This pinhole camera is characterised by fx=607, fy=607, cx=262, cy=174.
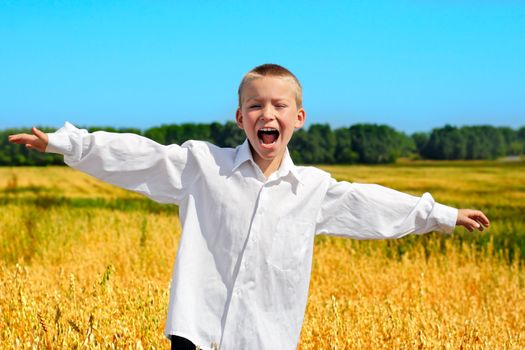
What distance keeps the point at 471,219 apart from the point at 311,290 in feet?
8.51

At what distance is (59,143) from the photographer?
7.76 feet

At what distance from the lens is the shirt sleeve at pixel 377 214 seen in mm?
2719

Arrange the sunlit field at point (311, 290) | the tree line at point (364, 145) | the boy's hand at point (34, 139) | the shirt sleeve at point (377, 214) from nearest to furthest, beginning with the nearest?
Result: 1. the boy's hand at point (34, 139)
2. the shirt sleeve at point (377, 214)
3. the sunlit field at point (311, 290)
4. the tree line at point (364, 145)

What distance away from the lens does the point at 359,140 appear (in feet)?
144

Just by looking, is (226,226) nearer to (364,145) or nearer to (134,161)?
(134,161)

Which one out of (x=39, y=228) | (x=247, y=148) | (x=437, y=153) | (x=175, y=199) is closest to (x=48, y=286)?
(x=175, y=199)

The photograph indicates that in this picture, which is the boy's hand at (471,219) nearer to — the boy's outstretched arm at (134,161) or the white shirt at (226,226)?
the white shirt at (226,226)

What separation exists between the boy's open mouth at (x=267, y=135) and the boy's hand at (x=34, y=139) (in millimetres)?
828

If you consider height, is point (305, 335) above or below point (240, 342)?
below

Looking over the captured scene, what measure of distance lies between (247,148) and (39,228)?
6.14 meters

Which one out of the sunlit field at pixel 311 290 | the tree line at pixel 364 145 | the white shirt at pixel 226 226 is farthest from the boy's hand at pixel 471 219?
the tree line at pixel 364 145

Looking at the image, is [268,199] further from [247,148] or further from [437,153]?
[437,153]

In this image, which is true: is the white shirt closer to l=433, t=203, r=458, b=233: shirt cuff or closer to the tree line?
l=433, t=203, r=458, b=233: shirt cuff

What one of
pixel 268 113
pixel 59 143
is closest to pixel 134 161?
pixel 59 143
